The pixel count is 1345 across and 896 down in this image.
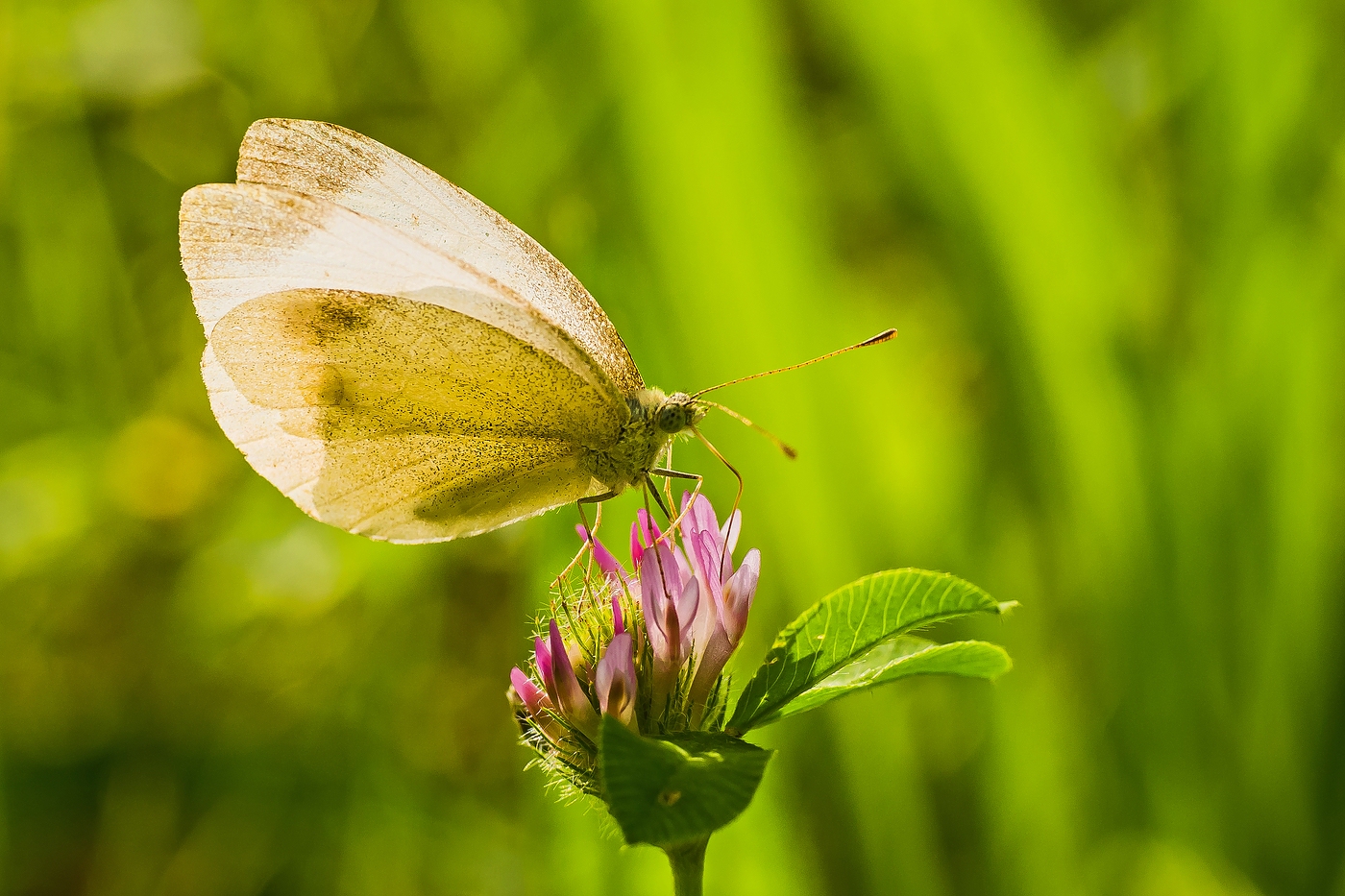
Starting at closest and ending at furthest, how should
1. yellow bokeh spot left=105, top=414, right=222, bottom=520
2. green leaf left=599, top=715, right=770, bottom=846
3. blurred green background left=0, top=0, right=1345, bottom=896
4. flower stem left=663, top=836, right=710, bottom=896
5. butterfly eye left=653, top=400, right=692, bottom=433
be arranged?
green leaf left=599, top=715, right=770, bottom=846 < flower stem left=663, top=836, right=710, bottom=896 < butterfly eye left=653, top=400, right=692, bottom=433 < blurred green background left=0, top=0, right=1345, bottom=896 < yellow bokeh spot left=105, top=414, right=222, bottom=520

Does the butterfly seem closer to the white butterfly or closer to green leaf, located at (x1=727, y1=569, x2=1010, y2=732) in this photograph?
the white butterfly

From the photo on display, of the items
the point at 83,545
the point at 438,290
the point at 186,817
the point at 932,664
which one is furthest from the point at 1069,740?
the point at 83,545

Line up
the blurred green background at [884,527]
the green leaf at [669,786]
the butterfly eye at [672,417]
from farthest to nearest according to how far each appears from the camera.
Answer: the blurred green background at [884,527] < the butterfly eye at [672,417] < the green leaf at [669,786]

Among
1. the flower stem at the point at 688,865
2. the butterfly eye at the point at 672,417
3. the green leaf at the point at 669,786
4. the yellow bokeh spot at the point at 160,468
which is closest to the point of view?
the green leaf at the point at 669,786

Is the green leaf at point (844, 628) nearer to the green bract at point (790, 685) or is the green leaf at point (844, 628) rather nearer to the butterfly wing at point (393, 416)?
the green bract at point (790, 685)

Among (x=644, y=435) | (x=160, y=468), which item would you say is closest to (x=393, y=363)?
(x=644, y=435)

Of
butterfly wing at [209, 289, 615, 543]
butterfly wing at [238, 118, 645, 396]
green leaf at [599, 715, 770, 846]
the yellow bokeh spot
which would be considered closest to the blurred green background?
the yellow bokeh spot

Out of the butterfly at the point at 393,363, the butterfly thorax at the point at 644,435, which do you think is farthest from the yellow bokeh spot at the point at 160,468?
the butterfly thorax at the point at 644,435

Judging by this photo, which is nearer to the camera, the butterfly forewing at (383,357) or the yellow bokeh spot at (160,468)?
the butterfly forewing at (383,357)
